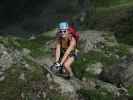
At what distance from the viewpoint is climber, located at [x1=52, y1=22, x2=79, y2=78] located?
51.8 feet

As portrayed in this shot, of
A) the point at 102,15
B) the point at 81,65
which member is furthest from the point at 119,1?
the point at 81,65

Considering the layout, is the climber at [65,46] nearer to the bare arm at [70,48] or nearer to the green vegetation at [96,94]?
the bare arm at [70,48]

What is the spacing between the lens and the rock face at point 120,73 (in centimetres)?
2058

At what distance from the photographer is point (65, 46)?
16.3m

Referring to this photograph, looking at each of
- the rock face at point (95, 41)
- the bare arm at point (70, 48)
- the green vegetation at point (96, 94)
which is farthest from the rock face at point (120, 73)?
the bare arm at point (70, 48)

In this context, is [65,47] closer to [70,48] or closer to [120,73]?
[70,48]

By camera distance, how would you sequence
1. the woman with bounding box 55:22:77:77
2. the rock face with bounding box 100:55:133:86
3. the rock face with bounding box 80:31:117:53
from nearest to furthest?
the woman with bounding box 55:22:77:77 < the rock face with bounding box 100:55:133:86 < the rock face with bounding box 80:31:117:53

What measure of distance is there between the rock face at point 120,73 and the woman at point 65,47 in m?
4.90

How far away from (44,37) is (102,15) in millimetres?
12565

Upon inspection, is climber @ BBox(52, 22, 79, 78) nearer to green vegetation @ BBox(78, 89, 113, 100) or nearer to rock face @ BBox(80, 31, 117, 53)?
green vegetation @ BBox(78, 89, 113, 100)

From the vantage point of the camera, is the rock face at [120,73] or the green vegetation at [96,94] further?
the rock face at [120,73]

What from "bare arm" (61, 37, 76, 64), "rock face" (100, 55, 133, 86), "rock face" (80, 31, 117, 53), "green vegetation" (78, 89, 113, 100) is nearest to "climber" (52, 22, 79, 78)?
"bare arm" (61, 37, 76, 64)

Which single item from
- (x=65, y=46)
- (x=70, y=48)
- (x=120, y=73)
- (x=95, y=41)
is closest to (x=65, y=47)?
(x=65, y=46)

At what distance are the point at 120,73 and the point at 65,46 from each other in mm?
5799
